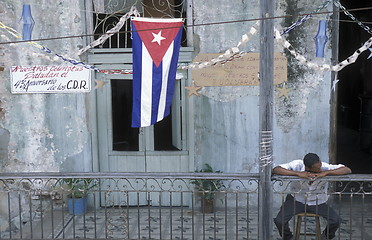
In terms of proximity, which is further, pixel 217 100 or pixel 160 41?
pixel 217 100

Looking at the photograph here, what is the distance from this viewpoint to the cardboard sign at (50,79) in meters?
7.64

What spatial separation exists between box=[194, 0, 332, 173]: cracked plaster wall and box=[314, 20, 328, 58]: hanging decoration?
3.2 inches

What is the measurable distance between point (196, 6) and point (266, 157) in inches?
125

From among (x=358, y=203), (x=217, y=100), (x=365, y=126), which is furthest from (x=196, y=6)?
(x=365, y=126)

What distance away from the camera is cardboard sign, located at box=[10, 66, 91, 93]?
301 inches

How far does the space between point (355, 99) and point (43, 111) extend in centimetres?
1037

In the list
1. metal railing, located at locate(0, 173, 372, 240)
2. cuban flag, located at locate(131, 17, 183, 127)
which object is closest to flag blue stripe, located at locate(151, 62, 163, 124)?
cuban flag, located at locate(131, 17, 183, 127)

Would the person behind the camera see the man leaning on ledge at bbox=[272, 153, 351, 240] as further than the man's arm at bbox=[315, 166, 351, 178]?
Yes

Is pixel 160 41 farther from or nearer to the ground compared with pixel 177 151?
farther from the ground

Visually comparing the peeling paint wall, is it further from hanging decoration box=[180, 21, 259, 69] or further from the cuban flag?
the cuban flag

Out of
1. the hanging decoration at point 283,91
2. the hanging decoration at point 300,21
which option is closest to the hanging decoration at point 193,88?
the hanging decoration at point 283,91

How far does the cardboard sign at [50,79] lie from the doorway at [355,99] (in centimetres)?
539

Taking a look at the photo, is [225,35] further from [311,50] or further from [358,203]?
[358,203]

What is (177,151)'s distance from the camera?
782 cm
